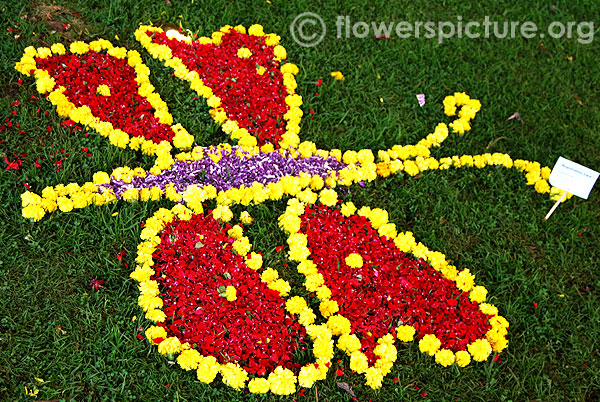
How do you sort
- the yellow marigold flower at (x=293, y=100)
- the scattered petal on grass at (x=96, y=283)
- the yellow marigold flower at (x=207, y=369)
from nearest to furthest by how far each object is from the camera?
1. the yellow marigold flower at (x=207, y=369)
2. the scattered petal on grass at (x=96, y=283)
3. the yellow marigold flower at (x=293, y=100)

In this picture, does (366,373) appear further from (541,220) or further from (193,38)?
(193,38)

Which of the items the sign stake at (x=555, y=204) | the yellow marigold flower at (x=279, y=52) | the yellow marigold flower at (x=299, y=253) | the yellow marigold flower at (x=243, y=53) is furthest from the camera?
the yellow marigold flower at (x=279, y=52)

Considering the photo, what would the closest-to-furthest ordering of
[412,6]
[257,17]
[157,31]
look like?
[157,31], [257,17], [412,6]

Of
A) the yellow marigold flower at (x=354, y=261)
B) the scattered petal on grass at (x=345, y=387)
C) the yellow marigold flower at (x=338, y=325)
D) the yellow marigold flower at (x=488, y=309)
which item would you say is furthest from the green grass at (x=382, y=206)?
the yellow marigold flower at (x=354, y=261)

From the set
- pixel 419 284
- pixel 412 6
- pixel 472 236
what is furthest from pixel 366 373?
pixel 412 6

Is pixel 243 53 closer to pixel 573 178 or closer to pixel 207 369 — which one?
pixel 207 369

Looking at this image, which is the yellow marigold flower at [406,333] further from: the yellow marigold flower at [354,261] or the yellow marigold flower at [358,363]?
the yellow marigold flower at [354,261]
